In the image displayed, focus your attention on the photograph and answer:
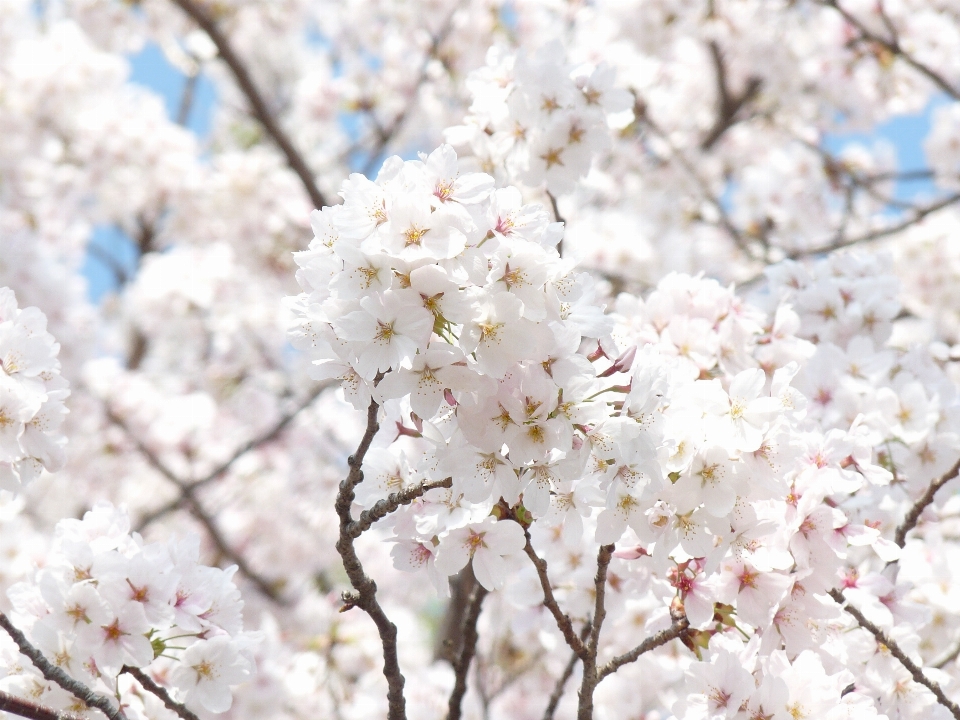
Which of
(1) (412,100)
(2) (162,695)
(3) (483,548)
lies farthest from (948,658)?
(1) (412,100)

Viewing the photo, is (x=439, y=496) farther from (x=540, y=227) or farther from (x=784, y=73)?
(x=784, y=73)

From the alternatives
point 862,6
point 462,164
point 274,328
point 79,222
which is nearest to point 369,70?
point 274,328

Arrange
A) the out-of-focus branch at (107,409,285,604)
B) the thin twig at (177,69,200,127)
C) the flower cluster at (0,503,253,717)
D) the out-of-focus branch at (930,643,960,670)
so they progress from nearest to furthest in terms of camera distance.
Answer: the flower cluster at (0,503,253,717)
the out-of-focus branch at (930,643,960,670)
the out-of-focus branch at (107,409,285,604)
the thin twig at (177,69,200,127)

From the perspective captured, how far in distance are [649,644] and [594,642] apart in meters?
0.10

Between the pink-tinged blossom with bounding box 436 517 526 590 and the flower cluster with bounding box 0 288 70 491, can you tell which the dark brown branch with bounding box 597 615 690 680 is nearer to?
the pink-tinged blossom with bounding box 436 517 526 590

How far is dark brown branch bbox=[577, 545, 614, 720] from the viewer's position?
61.2 inches

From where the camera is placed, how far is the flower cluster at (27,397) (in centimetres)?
167

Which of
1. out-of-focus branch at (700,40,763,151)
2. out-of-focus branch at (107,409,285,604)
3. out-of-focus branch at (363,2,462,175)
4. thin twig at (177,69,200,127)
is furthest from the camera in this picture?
thin twig at (177,69,200,127)

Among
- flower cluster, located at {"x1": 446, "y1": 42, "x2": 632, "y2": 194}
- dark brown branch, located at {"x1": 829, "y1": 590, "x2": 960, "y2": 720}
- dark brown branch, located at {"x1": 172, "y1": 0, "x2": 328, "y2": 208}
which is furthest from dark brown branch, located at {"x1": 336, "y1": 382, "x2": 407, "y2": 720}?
dark brown branch, located at {"x1": 172, "y1": 0, "x2": 328, "y2": 208}

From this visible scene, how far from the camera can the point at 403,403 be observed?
5.47 feet

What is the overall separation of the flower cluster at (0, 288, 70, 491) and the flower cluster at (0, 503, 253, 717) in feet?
0.48

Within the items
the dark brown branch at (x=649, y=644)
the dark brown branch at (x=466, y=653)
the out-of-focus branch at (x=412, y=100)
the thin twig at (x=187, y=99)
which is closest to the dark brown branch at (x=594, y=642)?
the dark brown branch at (x=649, y=644)

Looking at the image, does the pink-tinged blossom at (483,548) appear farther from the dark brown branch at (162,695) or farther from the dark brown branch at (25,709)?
the dark brown branch at (25,709)

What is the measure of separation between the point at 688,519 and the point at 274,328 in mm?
6299
